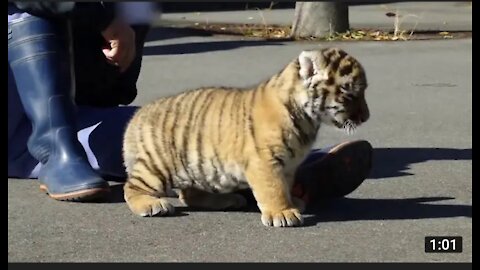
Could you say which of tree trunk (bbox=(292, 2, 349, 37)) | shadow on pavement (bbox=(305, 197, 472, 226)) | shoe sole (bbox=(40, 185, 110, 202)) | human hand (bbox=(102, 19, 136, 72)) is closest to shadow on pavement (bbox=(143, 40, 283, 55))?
tree trunk (bbox=(292, 2, 349, 37))

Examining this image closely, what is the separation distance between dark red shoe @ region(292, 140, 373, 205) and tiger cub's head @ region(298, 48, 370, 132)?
32 centimetres

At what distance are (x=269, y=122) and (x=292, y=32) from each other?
31.5ft

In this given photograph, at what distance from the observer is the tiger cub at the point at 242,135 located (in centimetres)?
412

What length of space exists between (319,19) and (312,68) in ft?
29.0

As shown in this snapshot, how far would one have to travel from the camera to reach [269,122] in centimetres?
419

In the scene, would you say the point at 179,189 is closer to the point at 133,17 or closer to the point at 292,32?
the point at 133,17

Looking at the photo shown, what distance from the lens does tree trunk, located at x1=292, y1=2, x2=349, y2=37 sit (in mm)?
12750

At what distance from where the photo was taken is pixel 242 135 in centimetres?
425

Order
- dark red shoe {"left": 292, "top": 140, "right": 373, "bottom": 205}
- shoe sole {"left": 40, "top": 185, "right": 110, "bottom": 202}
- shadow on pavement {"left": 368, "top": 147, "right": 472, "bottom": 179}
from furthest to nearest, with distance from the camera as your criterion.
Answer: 1. shadow on pavement {"left": 368, "top": 147, "right": 472, "bottom": 179}
2. shoe sole {"left": 40, "top": 185, "right": 110, "bottom": 202}
3. dark red shoe {"left": 292, "top": 140, "right": 373, "bottom": 205}

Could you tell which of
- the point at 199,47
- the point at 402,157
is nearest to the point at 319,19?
the point at 199,47

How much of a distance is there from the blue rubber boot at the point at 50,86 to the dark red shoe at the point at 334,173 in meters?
0.90

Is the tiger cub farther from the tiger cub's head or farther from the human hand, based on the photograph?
the human hand
